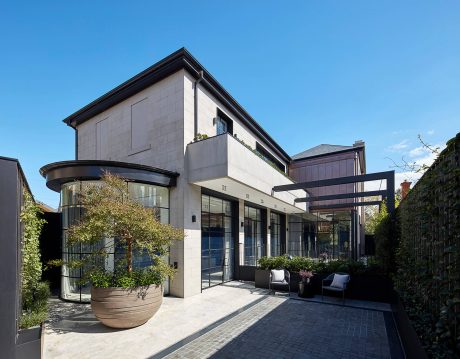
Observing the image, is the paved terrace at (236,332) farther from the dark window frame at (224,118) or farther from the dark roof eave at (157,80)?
the dark roof eave at (157,80)

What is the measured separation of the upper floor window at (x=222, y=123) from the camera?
473 inches

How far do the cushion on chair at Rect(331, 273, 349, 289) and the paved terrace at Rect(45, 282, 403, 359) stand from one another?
521 millimetres

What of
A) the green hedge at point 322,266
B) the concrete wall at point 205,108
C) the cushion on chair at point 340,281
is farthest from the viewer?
the concrete wall at point 205,108

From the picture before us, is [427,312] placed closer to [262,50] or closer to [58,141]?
[262,50]

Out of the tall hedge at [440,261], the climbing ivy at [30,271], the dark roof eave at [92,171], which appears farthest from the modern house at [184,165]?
the tall hedge at [440,261]

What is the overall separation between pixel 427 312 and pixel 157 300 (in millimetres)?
5551

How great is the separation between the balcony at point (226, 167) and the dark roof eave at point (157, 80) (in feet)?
9.79

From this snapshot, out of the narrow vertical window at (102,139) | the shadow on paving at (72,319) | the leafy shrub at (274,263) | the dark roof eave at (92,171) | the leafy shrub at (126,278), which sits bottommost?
the shadow on paving at (72,319)

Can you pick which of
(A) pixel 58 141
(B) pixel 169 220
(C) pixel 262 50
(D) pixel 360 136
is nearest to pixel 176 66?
(C) pixel 262 50

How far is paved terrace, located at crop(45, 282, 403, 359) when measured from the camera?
16.5ft

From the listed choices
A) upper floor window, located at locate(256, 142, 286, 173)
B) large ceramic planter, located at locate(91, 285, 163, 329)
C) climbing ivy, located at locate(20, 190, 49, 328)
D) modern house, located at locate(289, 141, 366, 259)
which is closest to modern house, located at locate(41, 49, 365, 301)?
upper floor window, located at locate(256, 142, 286, 173)

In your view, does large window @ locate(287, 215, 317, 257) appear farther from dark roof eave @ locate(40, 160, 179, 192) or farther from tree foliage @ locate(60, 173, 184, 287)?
tree foliage @ locate(60, 173, 184, 287)

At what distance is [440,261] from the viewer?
261 centimetres

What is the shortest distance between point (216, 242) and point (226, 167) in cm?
421
